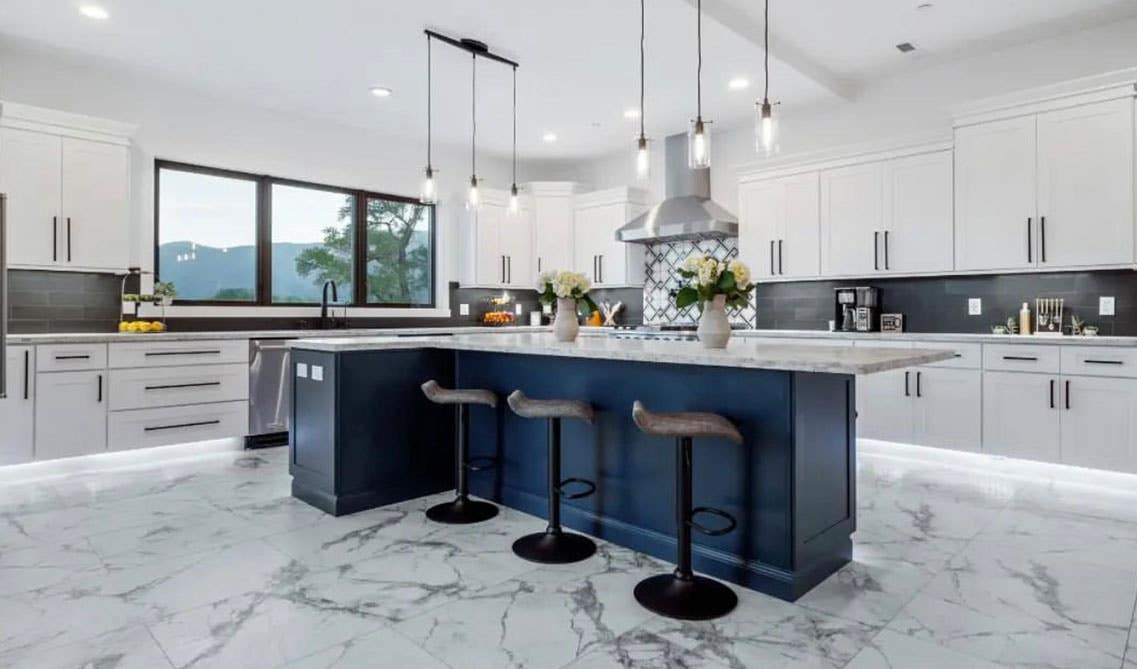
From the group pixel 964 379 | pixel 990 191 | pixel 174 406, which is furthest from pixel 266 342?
pixel 990 191

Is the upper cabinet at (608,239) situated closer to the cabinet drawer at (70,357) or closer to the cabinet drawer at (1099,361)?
the cabinet drawer at (1099,361)

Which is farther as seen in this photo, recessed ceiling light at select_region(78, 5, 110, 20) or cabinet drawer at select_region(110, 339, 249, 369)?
cabinet drawer at select_region(110, 339, 249, 369)

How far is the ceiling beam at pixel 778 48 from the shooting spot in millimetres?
3887

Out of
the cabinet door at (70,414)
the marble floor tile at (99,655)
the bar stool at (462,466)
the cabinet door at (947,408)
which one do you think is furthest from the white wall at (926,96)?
the marble floor tile at (99,655)

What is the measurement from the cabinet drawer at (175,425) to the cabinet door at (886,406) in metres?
4.52

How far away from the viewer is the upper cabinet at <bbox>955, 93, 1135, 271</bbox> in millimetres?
3996

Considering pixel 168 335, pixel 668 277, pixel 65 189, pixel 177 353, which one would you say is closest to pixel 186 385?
pixel 177 353

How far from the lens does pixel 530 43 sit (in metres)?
4.32

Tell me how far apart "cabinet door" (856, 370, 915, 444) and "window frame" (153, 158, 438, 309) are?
162 inches

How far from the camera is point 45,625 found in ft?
7.02

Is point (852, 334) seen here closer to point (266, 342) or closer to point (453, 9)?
point (453, 9)

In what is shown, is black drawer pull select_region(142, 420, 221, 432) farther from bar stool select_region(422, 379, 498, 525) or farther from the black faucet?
bar stool select_region(422, 379, 498, 525)

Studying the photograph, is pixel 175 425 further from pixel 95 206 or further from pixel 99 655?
pixel 99 655

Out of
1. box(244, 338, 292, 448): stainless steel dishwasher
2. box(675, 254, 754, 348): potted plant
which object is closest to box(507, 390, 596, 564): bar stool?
box(675, 254, 754, 348): potted plant
